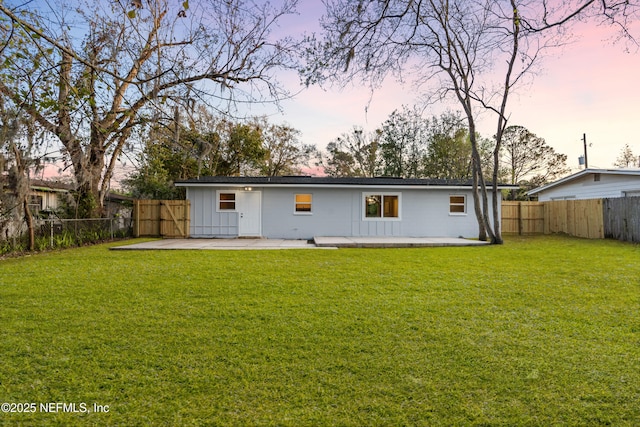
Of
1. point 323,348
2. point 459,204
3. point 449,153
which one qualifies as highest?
point 449,153

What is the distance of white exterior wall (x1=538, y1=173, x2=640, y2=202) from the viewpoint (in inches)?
583

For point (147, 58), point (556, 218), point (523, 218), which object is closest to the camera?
point (147, 58)

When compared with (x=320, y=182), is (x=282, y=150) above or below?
above

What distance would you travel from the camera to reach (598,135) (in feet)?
86.6

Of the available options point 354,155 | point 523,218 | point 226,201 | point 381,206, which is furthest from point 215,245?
point 354,155

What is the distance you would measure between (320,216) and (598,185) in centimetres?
1340

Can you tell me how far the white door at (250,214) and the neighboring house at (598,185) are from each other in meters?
15.3

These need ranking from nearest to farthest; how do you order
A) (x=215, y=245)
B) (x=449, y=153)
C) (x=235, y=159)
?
(x=215, y=245), (x=235, y=159), (x=449, y=153)

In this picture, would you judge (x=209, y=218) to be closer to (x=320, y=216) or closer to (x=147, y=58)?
(x=320, y=216)

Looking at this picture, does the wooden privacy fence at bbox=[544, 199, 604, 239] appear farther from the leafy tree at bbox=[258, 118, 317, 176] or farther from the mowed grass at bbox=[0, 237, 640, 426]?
the leafy tree at bbox=[258, 118, 317, 176]

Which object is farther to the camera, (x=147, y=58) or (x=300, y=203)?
(x=300, y=203)

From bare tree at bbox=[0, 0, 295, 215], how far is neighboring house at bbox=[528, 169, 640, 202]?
16.3 m

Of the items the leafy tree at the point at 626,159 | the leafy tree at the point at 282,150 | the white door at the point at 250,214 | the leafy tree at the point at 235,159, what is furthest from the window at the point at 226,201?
the leafy tree at the point at 626,159

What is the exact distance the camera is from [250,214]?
47.2 ft
